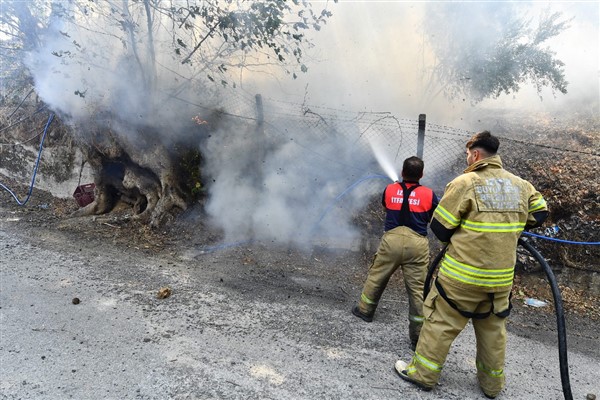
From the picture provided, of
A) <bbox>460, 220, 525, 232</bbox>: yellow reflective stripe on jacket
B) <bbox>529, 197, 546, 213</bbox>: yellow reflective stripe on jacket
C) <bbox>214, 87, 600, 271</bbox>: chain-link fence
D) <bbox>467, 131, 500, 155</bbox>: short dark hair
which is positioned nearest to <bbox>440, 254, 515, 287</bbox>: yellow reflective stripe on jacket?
<bbox>460, 220, 525, 232</bbox>: yellow reflective stripe on jacket

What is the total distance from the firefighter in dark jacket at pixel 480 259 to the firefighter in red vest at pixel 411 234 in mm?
531

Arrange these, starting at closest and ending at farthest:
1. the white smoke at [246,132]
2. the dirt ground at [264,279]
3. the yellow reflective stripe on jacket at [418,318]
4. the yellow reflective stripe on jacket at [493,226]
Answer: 1. the yellow reflective stripe on jacket at [493,226]
2. the yellow reflective stripe on jacket at [418,318]
3. the dirt ground at [264,279]
4. the white smoke at [246,132]

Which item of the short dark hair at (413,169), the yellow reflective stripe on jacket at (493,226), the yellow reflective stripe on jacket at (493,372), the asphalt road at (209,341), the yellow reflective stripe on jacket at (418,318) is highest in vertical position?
the short dark hair at (413,169)

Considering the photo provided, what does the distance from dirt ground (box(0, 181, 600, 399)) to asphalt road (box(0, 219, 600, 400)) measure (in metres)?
0.02

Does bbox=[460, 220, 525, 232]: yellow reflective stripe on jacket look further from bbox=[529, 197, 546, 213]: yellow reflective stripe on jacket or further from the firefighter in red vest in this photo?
the firefighter in red vest

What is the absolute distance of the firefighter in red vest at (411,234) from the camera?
3.37 meters

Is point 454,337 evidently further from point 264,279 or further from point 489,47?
point 489,47

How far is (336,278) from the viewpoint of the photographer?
4.83 metres

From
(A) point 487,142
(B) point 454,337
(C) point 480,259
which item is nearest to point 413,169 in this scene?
(A) point 487,142

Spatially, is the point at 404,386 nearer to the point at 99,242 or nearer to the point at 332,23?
the point at 99,242

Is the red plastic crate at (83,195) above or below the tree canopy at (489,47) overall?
below

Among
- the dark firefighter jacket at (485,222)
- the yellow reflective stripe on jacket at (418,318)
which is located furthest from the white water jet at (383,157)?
the dark firefighter jacket at (485,222)

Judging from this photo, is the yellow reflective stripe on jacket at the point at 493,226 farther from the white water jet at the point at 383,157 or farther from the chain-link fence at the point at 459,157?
the white water jet at the point at 383,157

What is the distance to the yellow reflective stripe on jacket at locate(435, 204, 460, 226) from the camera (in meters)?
2.64
